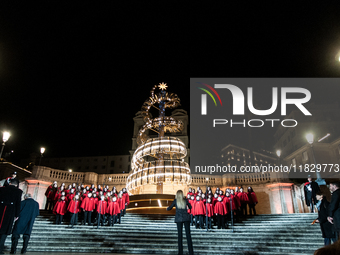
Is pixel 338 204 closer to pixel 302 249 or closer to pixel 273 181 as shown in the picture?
pixel 302 249

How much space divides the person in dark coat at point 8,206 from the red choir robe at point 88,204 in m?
5.32

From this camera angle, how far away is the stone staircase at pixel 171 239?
26.5 feet

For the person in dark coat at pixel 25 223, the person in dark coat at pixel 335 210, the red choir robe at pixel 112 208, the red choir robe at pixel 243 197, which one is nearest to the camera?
the person in dark coat at pixel 335 210

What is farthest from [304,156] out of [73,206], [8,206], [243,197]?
[8,206]

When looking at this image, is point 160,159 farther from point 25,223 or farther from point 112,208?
point 25,223

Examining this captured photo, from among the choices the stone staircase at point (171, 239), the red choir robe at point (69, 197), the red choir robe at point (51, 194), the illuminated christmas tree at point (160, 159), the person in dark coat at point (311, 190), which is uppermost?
the illuminated christmas tree at point (160, 159)

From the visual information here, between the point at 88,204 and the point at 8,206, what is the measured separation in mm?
5782

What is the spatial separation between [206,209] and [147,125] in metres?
12.1

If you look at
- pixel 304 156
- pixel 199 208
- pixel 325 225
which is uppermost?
pixel 304 156

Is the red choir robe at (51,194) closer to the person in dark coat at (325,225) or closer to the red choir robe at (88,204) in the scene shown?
the red choir robe at (88,204)

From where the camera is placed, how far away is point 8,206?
5965 mm

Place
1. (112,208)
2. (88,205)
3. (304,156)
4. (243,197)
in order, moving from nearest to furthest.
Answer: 1. (88,205)
2. (112,208)
3. (243,197)
4. (304,156)

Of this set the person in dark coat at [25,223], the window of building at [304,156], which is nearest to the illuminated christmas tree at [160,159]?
the person in dark coat at [25,223]

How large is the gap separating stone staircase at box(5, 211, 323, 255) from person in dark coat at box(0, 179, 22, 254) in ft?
9.04
